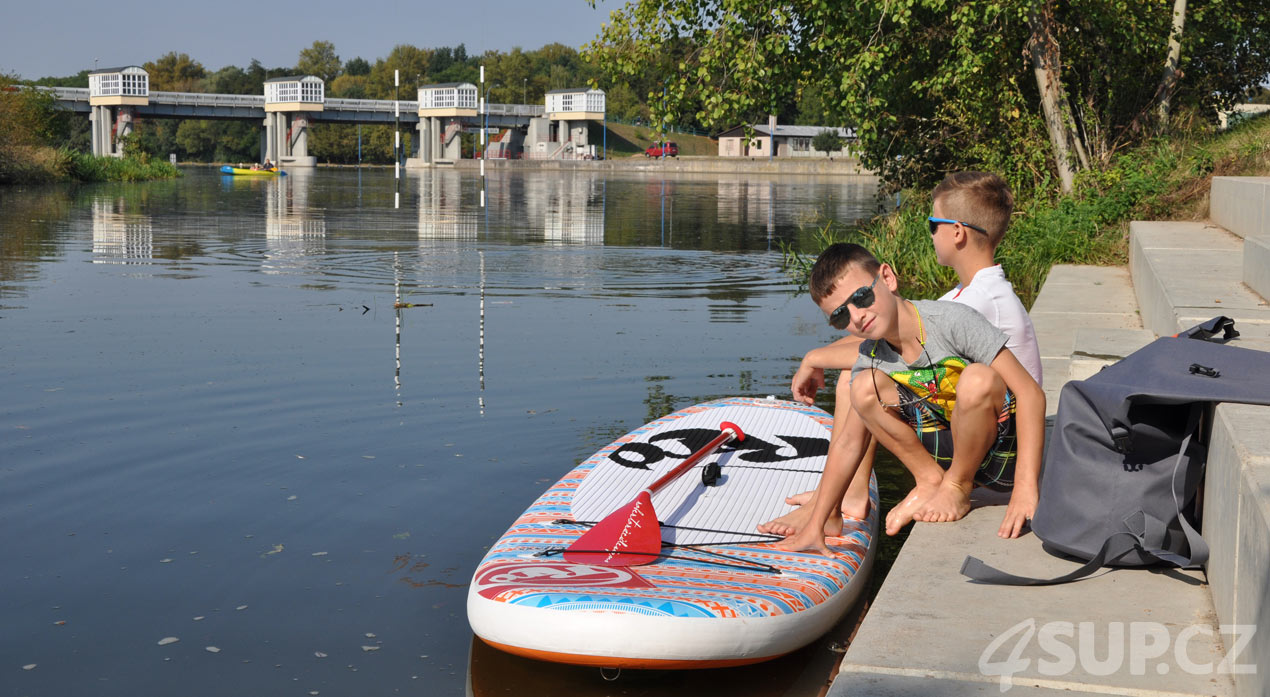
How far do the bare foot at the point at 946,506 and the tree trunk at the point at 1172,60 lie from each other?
12.6 meters

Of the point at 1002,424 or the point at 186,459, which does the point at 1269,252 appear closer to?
the point at 1002,424

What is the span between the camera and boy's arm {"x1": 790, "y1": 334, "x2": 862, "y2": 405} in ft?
16.4

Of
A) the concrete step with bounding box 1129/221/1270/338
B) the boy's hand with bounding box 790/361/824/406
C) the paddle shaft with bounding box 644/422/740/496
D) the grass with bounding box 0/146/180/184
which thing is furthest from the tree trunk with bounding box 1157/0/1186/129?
the grass with bounding box 0/146/180/184

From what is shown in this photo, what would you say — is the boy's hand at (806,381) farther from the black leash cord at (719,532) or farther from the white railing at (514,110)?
the white railing at (514,110)

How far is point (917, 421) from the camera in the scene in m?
4.71

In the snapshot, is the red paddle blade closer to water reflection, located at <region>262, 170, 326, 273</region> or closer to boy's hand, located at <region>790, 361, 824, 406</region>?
boy's hand, located at <region>790, 361, 824, 406</region>

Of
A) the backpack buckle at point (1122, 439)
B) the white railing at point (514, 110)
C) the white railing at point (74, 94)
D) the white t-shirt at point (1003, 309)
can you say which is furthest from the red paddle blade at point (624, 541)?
the white railing at point (514, 110)

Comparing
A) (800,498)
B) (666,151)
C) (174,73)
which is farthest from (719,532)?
(174,73)

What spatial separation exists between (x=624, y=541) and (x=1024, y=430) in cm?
152

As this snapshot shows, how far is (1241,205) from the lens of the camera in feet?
33.6

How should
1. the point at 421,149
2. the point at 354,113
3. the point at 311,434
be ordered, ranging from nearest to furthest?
the point at 311,434 → the point at 354,113 → the point at 421,149

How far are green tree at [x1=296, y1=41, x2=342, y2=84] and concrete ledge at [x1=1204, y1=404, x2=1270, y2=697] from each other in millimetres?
181195

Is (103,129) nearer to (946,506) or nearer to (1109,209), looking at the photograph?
(1109,209)


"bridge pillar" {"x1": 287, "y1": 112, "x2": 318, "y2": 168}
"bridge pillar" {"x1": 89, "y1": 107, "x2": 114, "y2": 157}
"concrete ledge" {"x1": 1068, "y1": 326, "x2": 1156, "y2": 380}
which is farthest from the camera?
"bridge pillar" {"x1": 287, "y1": 112, "x2": 318, "y2": 168}
